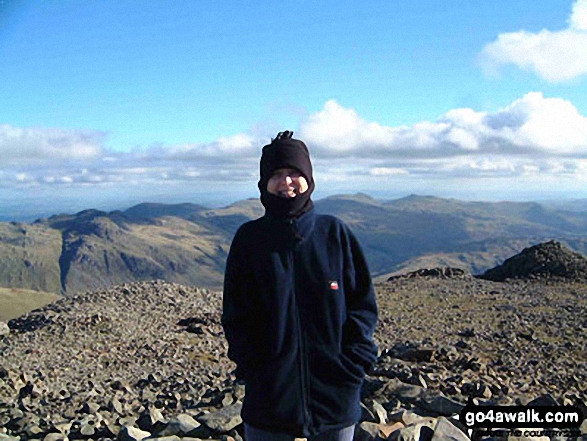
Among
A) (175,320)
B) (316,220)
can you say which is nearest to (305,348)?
(316,220)

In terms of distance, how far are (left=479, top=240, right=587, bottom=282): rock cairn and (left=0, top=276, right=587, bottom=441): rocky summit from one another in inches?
132

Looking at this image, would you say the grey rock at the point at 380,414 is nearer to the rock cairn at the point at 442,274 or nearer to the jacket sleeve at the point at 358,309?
the jacket sleeve at the point at 358,309

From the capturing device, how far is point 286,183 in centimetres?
489

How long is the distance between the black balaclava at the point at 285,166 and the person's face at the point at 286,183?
3 cm

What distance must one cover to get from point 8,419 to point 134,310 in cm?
1472

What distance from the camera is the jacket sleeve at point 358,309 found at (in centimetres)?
493

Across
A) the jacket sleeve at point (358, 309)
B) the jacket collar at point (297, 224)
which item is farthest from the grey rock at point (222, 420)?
the jacket collar at point (297, 224)

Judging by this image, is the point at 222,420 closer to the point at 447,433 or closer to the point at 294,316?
the point at 447,433

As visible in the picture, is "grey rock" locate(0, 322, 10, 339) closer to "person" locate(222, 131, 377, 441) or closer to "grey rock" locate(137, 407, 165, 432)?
"grey rock" locate(137, 407, 165, 432)

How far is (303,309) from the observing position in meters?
4.79

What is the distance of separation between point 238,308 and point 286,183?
126 centimetres

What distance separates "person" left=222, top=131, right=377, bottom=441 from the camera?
187 inches

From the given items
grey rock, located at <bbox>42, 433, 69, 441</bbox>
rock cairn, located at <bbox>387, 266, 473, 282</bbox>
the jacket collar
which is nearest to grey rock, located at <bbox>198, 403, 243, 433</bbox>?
grey rock, located at <bbox>42, 433, 69, 441</bbox>

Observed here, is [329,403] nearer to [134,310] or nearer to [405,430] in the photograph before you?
[405,430]
